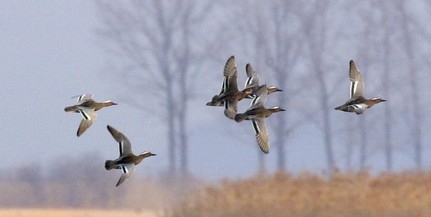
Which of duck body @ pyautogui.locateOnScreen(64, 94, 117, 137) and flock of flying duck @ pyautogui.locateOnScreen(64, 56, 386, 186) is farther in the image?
duck body @ pyautogui.locateOnScreen(64, 94, 117, 137)

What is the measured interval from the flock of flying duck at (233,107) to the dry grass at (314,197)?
23.3 feet

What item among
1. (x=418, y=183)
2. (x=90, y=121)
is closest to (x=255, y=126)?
(x=90, y=121)

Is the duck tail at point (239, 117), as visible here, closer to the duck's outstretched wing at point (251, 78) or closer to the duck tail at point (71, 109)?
the duck's outstretched wing at point (251, 78)

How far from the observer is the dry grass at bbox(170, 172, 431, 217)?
1450cm

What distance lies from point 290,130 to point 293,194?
2050 centimetres

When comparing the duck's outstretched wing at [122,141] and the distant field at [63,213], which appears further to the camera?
the distant field at [63,213]

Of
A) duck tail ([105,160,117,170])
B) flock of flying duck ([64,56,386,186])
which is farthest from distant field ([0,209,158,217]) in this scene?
duck tail ([105,160,117,170])

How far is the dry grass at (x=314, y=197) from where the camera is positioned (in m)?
14.5

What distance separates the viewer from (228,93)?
7199mm

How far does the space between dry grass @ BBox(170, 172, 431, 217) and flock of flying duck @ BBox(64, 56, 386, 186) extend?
280 inches

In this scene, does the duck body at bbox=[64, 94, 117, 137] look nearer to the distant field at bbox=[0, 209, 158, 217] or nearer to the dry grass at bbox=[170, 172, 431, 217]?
the dry grass at bbox=[170, 172, 431, 217]

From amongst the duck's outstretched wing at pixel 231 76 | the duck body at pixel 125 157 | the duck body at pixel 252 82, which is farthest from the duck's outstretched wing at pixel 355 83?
the duck body at pixel 125 157

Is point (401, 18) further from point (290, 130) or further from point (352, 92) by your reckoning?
point (352, 92)

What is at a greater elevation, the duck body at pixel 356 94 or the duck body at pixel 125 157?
the duck body at pixel 356 94
